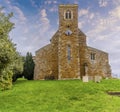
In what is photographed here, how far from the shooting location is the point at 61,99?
1352 inches

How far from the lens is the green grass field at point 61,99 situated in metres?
30.1

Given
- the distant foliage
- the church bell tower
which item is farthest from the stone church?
the distant foliage

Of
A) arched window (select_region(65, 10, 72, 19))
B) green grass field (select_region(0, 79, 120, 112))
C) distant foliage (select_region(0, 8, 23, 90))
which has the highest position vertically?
arched window (select_region(65, 10, 72, 19))

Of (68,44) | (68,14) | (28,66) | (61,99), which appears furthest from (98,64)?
(61,99)

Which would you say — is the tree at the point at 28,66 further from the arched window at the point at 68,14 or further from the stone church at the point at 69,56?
the arched window at the point at 68,14

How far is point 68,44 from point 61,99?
29623 mm

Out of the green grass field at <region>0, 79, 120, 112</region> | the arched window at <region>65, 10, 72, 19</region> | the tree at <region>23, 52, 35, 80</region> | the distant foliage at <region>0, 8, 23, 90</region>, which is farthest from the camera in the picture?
the tree at <region>23, 52, 35, 80</region>

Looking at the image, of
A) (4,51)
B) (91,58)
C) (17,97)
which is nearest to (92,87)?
(17,97)

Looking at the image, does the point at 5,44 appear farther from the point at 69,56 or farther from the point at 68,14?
the point at 68,14

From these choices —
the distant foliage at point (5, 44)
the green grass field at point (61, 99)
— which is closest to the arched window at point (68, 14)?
the green grass field at point (61, 99)

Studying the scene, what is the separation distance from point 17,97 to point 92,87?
442 inches

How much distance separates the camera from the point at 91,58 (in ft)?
218

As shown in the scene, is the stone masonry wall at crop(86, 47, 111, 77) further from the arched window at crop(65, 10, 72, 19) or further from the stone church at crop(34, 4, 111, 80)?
the arched window at crop(65, 10, 72, 19)

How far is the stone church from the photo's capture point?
61719 millimetres
